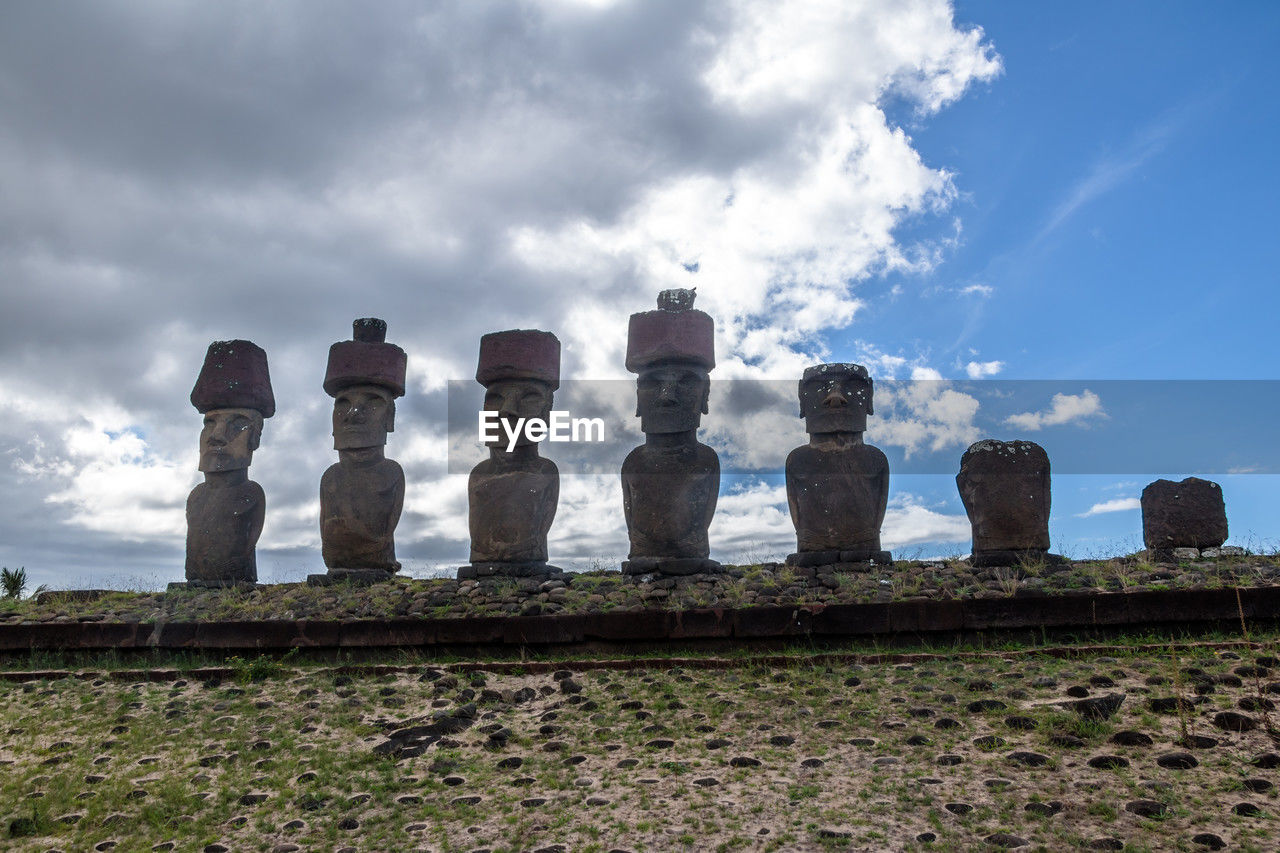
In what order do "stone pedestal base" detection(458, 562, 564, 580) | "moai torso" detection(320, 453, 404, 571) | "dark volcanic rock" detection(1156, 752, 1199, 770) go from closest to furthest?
"dark volcanic rock" detection(1156, 752, 1199, 770), "stone pedestal base" detection(458, 562, 564, 580), "moai torso" detection(320, 453, 404, 571)

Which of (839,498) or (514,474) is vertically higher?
(514,474)

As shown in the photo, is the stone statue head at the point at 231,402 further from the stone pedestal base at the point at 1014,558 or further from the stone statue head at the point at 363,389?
the stone pedestal base at the point at 1014,558

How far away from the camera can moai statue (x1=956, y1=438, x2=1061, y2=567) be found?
1073 centimetres

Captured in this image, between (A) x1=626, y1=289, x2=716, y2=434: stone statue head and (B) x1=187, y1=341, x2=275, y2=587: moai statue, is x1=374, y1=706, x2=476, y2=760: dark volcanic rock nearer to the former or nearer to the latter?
(A) x1=626, y1=289, x2=716, y2=434: stone statue head

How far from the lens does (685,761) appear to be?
237 inches

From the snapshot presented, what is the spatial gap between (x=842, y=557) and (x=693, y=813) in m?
6.09

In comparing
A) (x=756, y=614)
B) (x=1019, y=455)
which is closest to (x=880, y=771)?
(x=756, y=614)

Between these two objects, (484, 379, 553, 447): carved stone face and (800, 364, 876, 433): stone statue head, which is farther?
(484, 379, 553, 447): carved stone face

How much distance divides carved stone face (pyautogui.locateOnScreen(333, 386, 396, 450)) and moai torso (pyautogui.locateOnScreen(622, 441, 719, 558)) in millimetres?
3338

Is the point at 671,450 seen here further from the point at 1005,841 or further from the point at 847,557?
the point at 1005,841

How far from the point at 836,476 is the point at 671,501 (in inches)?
74.0

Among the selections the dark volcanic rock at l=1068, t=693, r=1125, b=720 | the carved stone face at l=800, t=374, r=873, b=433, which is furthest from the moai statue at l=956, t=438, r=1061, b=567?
the dark volcanic rock at l=1068, t=693, r=1125, b=720

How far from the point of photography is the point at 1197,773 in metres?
5.32

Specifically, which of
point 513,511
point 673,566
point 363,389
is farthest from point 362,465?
point 673,566
